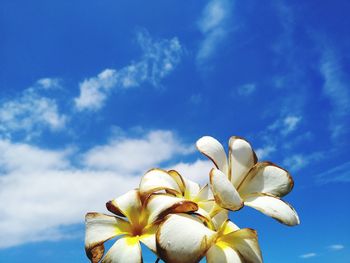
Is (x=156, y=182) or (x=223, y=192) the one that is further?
(x=156, y=182)

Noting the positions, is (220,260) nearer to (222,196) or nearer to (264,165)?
(222,196)

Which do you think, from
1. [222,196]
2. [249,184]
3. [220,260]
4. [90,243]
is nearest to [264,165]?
[249,184]

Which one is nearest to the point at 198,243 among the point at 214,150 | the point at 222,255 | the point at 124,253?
the point at 222,255

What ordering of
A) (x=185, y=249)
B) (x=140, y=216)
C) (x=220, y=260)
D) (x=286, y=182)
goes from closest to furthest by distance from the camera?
1. (x=185, y=249)
2. (x=220, y=260)
3. (x=140, y=216)
4. (x=286, y=182)

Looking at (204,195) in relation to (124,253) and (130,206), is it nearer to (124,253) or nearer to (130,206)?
(130,206)

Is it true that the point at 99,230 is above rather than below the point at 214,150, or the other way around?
below

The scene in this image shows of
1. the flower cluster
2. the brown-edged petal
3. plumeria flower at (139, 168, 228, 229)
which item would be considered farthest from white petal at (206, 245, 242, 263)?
the brown-edged petal

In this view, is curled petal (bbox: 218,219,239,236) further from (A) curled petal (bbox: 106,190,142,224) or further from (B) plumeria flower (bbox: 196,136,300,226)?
(A) curled petal (bbox: 106,190,142,224)
